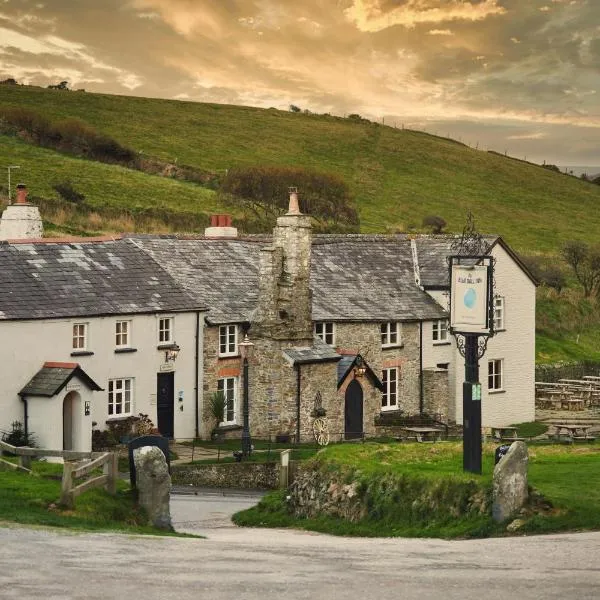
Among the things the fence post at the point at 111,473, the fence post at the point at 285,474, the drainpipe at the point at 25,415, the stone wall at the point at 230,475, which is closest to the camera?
the fence post at the point at 111,473

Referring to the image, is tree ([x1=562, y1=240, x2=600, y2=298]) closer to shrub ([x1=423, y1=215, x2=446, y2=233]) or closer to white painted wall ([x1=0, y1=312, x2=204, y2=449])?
shrub ([x1=423, y1=215, x2=446, y2=233])

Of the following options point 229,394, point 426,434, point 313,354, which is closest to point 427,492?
point 426,434

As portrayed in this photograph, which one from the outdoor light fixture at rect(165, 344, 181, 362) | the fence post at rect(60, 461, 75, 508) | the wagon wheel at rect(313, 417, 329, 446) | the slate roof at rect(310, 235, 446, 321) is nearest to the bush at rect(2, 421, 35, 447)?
the outdoor light fixture at rect(165, 344, 181, 362)

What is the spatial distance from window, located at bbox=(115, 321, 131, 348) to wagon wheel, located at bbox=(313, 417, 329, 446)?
7.65m

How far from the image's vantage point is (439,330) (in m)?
60.9

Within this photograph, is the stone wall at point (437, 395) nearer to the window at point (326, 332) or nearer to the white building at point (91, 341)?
the window at point (326, 332)

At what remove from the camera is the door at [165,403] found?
171 ft

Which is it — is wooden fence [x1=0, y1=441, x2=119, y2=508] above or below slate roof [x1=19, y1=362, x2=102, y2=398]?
below

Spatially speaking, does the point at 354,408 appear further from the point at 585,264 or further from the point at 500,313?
the point at 585,264

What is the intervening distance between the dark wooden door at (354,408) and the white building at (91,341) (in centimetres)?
575

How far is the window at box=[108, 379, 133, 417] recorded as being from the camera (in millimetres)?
50156

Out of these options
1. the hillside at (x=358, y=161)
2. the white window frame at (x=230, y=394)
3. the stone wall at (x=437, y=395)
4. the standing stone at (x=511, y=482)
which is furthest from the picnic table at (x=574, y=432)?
the hillside at (x=358, y=161)

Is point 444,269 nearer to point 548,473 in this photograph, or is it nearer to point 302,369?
point 302,369

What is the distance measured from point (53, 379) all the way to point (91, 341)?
3.30 metres
